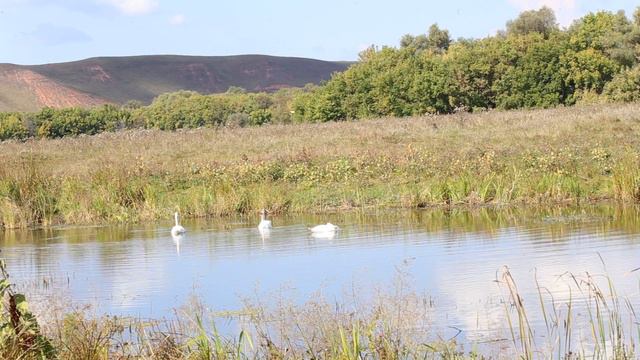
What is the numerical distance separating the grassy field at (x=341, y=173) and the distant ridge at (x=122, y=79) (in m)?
113

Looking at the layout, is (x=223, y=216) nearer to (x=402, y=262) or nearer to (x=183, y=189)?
(x=183, y=189)

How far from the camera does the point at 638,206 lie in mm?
20781

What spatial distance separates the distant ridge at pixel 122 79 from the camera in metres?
151

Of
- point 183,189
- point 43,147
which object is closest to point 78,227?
point 183,189

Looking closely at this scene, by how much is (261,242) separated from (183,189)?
29.5 feet

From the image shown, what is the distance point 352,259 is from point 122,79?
555ft

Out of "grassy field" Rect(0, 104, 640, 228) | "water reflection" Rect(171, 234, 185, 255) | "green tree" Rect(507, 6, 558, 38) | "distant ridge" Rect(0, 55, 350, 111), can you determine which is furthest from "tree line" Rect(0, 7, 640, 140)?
"distant ridge" Rect(0, 55, 350, 111)

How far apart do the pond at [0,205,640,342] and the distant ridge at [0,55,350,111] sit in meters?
123

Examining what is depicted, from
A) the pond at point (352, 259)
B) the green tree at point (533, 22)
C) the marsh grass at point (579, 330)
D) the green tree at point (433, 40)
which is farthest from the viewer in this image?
the green tree at point (433, 40)

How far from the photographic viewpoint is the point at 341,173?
2680 centimetres

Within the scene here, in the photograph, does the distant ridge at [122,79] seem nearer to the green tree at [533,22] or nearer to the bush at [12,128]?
the bush at [12,128]

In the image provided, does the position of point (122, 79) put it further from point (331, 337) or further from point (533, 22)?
point (331, 337)

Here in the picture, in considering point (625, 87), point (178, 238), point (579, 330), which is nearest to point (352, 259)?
point (178, 238)

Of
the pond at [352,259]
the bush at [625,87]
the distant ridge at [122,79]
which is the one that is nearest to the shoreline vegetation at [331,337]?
the pond at [352,259]
